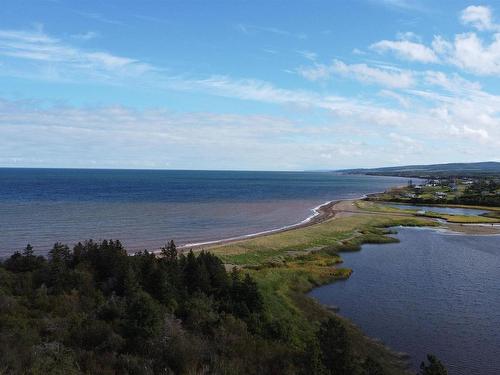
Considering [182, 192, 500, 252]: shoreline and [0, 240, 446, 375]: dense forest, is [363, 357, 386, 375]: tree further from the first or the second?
[182, 192, 500, 252]: shoreline

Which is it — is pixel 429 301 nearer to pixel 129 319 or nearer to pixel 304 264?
pixel 304 264

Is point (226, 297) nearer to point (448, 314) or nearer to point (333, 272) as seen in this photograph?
point (448, 314)

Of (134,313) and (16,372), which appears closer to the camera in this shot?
(16,372)

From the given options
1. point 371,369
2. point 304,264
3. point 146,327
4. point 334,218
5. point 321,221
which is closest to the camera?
point 146,327

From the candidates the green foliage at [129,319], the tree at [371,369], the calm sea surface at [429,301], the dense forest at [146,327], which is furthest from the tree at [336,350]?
the calm sea surface at [429,301]

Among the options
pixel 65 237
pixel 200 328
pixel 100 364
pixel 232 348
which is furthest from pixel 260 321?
pixel 65 237

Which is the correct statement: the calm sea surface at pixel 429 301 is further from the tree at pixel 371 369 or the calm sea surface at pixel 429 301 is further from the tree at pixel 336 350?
the tree at pixel 336 350

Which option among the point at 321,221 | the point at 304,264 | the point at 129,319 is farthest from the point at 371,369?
the point at 321,221
